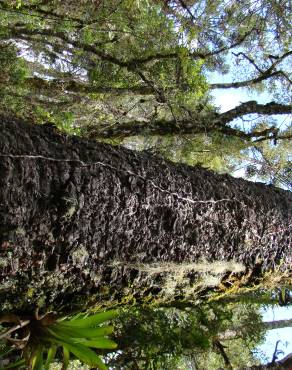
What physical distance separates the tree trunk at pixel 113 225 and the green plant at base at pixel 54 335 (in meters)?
0.11

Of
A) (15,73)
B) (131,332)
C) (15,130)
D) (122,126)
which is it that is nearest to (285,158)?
(122,126)

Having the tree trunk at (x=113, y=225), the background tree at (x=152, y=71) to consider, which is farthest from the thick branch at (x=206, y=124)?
the tree trunk at (x=113, y=225)

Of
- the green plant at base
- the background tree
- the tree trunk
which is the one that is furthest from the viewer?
the background tree

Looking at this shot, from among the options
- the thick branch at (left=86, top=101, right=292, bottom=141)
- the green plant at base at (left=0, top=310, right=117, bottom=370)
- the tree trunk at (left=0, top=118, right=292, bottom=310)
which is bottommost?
the green plant at base at (left=0, top=310, right=117, bottom=370)

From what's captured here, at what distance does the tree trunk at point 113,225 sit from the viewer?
6.66ft

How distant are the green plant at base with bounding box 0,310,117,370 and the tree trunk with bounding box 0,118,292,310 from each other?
107mm

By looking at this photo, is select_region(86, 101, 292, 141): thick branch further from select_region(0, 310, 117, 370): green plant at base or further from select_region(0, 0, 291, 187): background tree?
select_region(0, 310, 117, 370): green plant at base

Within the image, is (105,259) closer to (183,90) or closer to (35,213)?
(35,213)

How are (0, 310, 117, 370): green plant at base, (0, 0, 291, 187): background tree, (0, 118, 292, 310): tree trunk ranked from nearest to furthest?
(0, 118, 292, 310): tree trunk, (0, 310, 117, 370): green plant at base, (0, 0, 291, 187): background tree

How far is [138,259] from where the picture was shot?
248cm

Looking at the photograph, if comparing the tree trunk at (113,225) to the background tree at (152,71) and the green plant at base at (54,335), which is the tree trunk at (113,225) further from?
the background tree at (152,71)

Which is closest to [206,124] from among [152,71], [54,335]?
[152,71]

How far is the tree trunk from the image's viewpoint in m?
2.03

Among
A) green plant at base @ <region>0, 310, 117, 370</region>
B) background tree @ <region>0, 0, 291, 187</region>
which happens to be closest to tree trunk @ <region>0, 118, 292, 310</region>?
green plant at base @ <region>0, 310, 117, 370</region>
